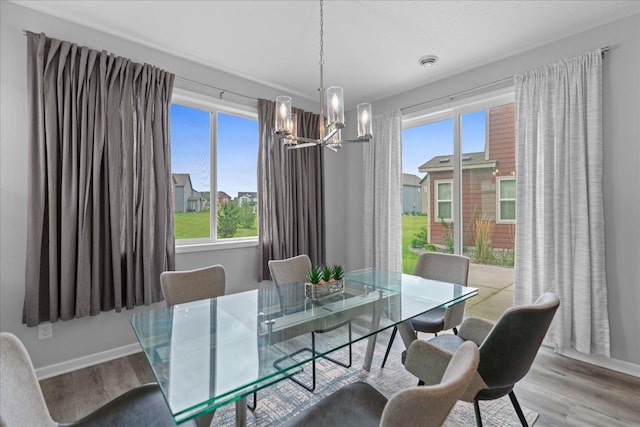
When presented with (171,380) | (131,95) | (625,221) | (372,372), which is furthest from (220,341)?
(625,221)

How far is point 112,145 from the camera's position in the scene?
99.2 inches

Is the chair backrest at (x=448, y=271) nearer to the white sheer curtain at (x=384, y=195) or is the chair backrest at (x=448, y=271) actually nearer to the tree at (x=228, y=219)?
the white sheer curtain at (x=384, y=195)

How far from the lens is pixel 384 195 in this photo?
13.0 ft

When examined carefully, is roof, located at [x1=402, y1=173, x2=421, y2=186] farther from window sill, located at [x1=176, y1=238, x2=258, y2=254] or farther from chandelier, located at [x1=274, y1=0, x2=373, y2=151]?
chandelier, located at [x1=274, y1=0, x2=373, y2=151]

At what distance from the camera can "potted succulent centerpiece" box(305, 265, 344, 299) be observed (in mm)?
1983

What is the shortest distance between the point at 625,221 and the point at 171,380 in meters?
3.14

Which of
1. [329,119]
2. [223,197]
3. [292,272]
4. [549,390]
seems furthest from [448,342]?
[223,197]

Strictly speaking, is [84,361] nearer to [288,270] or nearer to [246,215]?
[288,270]

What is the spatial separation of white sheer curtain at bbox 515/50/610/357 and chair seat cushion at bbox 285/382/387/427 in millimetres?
2126

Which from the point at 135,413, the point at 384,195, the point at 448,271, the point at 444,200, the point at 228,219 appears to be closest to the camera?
the point at 135,413

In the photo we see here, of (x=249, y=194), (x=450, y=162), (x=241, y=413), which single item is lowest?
(x=241, y=413)

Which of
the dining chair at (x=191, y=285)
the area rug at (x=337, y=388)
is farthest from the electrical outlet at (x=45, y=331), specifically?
the area rug at (x=337, y=388)

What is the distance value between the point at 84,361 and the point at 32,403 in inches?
71.8

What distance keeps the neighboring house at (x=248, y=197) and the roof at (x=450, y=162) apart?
2.02 meters
